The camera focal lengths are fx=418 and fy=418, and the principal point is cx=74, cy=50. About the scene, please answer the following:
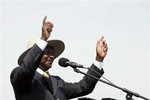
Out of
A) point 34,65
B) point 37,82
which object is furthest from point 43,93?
point 34,65

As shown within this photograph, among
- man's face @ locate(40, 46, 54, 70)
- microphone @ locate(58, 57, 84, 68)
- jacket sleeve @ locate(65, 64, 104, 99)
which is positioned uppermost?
microphone @ locate(58, 57, 84, 68)

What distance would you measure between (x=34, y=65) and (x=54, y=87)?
0.84 m

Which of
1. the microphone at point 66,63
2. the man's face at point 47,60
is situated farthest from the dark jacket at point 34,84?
the microphone at point 66,63

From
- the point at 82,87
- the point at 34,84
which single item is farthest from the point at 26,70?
the point at 82,87

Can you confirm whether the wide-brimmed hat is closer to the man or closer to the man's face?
the man

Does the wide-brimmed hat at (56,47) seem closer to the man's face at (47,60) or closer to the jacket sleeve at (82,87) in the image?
the man's face at (47,60)

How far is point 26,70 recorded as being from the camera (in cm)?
571

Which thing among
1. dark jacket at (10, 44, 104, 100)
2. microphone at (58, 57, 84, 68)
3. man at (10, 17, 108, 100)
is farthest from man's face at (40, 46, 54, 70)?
microphone at (58, 57, 84, 68)

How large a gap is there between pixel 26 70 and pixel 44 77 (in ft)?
2.29

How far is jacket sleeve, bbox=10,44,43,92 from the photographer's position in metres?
5.72

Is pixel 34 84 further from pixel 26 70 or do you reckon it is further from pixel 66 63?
pixel 66 63

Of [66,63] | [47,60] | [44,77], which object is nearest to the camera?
[66,63]

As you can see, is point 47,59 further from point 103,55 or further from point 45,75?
point 103,55

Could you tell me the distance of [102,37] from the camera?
23.0 feet
